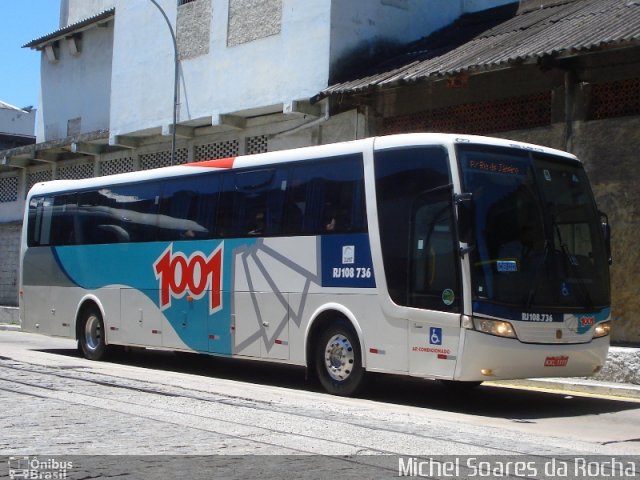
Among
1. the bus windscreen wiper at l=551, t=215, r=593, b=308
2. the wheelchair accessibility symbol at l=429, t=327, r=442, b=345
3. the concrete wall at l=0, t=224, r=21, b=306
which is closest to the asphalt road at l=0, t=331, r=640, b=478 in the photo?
the wheelchair accessibility symbol at l=429, t=327, r=442, b=345

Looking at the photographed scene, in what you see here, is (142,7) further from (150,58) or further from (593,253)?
(593,253)

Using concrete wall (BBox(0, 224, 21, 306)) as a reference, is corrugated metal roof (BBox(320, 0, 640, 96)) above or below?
above

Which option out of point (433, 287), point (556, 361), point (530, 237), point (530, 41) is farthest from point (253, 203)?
point (530, 41)

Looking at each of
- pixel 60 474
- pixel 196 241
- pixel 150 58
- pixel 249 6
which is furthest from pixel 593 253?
pixel 150 58

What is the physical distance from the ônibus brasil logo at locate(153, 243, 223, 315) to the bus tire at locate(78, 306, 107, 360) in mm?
2025

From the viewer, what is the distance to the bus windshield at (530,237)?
399 inches

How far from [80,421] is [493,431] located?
3.91m

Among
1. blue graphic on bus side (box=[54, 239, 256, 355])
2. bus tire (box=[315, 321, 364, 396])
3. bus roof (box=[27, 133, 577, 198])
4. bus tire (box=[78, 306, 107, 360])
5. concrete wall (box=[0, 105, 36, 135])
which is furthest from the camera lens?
concrete wall (box=[0, 105, 36, 135])

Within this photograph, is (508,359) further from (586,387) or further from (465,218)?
(586,387)

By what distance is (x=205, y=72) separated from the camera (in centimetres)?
2259

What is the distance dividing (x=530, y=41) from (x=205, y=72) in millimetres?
8993

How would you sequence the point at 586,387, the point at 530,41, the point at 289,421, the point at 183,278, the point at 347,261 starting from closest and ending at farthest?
the point at 289,421 → the point at 347,261 → the point at 586,387 → the point at 183,278 → the point at 530,41

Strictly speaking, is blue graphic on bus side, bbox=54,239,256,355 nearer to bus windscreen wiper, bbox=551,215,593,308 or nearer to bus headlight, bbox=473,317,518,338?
bus headlight, bbox=473,317,518,338

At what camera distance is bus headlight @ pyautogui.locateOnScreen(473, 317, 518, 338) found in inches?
394
